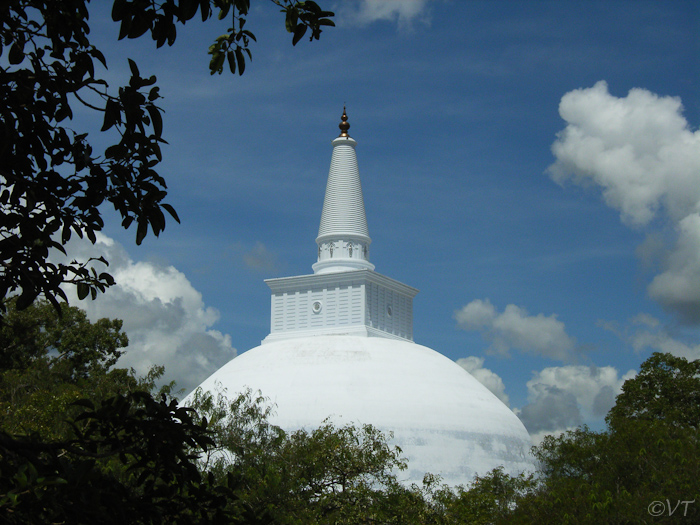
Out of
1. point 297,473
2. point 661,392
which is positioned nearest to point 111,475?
point 297,473

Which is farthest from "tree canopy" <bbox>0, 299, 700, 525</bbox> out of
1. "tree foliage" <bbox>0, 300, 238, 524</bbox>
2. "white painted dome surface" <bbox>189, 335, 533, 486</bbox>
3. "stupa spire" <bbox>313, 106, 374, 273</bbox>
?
"stupa spire" <bbox>313, 106, 374, 273</bbox>

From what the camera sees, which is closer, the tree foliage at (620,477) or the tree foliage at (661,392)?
the tree foliage at (620,477)

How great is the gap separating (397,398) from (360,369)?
2.34m

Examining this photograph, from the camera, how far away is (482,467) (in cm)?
3650

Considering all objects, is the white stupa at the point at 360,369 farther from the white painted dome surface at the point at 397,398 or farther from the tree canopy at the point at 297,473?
the tree canopy at the point at 297,473

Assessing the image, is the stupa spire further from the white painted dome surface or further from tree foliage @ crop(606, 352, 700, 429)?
tree foliage @ crop(606, 352, 700, 429)

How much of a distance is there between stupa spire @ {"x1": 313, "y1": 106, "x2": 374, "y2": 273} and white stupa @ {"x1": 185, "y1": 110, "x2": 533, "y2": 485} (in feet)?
0.20

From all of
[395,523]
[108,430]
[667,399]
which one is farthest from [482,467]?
[108,430]

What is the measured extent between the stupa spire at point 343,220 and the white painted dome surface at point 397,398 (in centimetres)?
514

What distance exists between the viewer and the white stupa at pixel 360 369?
36.1 meters

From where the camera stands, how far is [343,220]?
149 feet

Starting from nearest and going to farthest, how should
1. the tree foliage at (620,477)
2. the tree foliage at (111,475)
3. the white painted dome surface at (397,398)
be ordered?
the tree foliage at (111,475) < the tree foliage at (620,477) < the white painted dome surface at (397,398)

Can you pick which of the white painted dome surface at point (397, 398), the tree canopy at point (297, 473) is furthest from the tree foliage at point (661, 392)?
the white painted dome surface at point (397, 398)

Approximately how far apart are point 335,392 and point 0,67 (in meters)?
31.9
